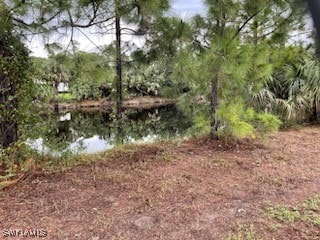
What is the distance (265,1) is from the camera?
13.3 feet

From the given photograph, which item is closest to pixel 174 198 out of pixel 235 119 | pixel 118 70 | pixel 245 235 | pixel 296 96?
pixel 245 235

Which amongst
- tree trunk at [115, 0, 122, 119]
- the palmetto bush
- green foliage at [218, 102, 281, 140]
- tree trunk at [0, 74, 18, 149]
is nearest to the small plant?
green foliage at [218, 102, 281, 140]

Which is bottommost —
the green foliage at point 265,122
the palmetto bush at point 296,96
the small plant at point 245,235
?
the small plant at point 245,235

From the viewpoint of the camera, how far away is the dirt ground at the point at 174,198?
2.36 metres

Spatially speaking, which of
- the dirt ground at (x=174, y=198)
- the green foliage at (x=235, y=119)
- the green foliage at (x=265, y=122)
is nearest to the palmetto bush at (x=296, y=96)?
the green foliage at (x=265, y=122)

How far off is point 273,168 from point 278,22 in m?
2.15

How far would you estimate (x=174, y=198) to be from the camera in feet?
9.39

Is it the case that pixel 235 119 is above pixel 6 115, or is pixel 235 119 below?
below

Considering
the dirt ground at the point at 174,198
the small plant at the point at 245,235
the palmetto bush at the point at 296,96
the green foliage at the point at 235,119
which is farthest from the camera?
the palmetto bush at the point at 296,96

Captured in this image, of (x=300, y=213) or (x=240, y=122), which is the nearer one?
(x=300, y=213)

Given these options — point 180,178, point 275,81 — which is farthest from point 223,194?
point 275,81

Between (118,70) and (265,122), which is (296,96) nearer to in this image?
(265,122)

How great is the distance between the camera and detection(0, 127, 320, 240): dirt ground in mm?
2361

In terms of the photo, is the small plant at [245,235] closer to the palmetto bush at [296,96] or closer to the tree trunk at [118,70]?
the tree trunk at [118,70]
